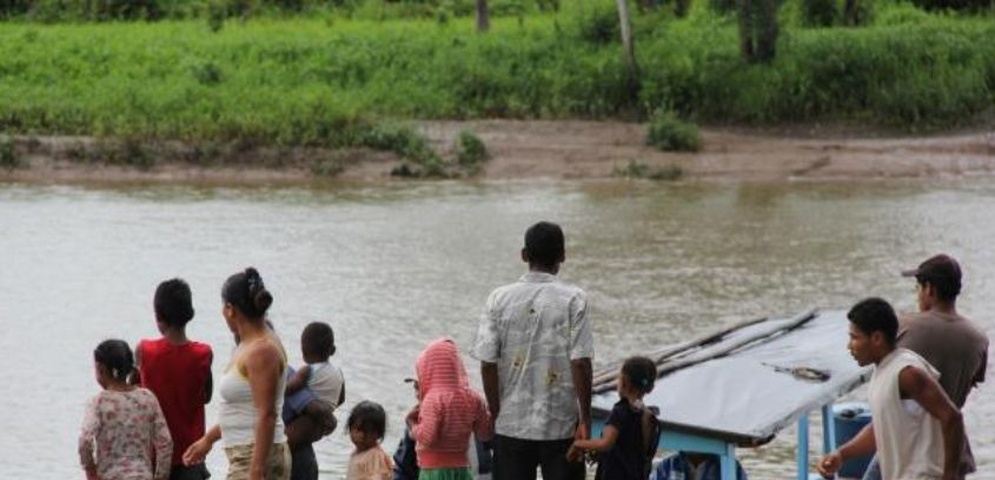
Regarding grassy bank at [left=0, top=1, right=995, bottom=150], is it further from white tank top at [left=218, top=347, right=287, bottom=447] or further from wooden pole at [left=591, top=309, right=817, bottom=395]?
white tank top at [left=218, top=347, right=287, bottom=447]

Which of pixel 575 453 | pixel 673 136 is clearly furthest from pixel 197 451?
pixel 673 136

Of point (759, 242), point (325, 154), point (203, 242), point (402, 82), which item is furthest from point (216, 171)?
point (759, 242)

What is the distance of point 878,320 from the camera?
21.3ft

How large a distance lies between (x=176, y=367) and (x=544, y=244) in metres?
1.31

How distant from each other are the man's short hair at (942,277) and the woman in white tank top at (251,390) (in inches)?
90.0

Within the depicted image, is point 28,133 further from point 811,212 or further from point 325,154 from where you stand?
point 811,212

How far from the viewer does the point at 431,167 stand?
30.2 metres

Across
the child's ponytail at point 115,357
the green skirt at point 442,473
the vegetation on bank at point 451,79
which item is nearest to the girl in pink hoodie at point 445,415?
the green skirt at point 442,473

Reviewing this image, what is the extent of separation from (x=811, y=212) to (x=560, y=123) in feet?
24.9

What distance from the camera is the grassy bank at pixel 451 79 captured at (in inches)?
1247

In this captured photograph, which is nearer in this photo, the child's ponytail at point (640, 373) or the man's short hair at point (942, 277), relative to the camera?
the child's ponytail at point (640, 373)

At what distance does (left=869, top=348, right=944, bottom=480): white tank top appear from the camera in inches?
252

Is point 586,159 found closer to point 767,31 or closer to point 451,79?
point 451,79

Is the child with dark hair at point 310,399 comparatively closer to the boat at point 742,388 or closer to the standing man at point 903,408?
the boat at point 742,388
